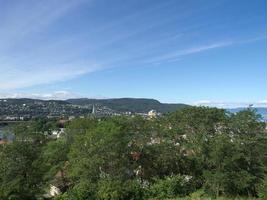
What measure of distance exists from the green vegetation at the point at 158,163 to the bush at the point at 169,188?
0.07m

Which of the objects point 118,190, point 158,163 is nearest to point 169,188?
point 118,190

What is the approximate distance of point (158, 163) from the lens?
34750 mm

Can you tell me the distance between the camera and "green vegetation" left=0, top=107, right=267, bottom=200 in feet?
93.0

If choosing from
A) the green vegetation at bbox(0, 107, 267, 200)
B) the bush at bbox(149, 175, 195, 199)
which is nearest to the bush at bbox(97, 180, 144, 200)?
the green vegetation at bbox(0, 107, 267, 200)

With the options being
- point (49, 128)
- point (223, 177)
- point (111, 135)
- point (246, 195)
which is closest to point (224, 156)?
point (223, 177)

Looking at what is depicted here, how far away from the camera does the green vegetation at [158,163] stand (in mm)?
28359

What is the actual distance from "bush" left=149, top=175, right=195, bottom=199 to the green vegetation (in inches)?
2.8

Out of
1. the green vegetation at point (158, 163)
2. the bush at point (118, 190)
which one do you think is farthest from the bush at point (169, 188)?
the bush at point (118, 190)

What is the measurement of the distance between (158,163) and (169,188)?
512 cm

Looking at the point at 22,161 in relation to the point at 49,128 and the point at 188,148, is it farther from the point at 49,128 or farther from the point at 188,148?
the point at 49,128

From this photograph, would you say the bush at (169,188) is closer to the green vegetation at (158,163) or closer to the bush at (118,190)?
the green vegetation at (158,163)

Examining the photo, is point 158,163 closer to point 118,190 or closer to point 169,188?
point 169,188

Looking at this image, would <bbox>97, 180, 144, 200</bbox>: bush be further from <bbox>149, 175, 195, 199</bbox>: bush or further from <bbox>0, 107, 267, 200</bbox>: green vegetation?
<bbox>149, 175, 195, 199</bbox>: bush

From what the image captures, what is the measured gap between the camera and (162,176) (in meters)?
34.4
